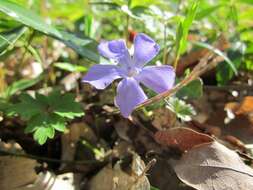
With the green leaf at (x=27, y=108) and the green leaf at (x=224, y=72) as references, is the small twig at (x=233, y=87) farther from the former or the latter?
the green leaf at (x=27, y=108)

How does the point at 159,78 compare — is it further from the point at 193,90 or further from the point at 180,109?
the point at 193,90

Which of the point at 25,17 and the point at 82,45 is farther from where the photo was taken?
the point at 82,45

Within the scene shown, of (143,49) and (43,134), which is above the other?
(143,49)

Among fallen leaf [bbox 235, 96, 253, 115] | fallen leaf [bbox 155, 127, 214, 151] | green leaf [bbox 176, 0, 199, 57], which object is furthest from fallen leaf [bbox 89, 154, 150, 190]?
fallen leaf [bbox 235, 96, 253, 115]

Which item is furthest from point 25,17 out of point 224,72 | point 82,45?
point 224,72

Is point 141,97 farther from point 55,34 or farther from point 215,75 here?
point 215,75

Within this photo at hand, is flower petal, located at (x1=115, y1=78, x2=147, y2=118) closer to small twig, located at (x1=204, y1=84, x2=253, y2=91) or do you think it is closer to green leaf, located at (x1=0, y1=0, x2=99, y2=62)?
green leaf, located at (x1=0, y1=0, x2=99, y2=62)

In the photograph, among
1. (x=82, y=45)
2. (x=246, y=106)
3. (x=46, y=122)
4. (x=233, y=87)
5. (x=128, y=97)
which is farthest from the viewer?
(x=233, y=87)
